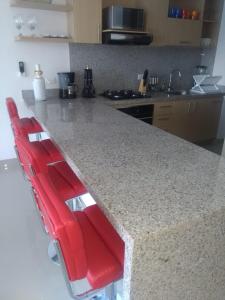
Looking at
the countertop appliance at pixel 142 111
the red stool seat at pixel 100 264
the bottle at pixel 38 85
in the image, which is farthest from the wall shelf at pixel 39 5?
the red stool seat at pixel 100 264

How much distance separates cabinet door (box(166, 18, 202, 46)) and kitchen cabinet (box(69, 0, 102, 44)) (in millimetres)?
982

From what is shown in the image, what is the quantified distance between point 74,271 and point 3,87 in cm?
246

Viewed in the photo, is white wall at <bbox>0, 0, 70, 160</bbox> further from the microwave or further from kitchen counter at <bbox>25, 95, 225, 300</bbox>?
kitchen counter at <bbox>25, 95, 225, 300</bbox>

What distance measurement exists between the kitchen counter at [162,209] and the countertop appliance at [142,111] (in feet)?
5.08

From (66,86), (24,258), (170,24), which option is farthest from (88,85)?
(24,258)

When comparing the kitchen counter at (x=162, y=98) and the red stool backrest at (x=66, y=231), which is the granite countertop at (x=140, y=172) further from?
the kitchen counter at (x=162, y=98)

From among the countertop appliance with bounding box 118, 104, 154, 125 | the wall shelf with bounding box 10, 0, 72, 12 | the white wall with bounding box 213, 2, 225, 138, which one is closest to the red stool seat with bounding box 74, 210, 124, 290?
the countertop appliance with bounding box 118, 104, 154, 125

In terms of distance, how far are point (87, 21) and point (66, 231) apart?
94.5 inches

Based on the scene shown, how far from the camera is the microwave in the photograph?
2553mm

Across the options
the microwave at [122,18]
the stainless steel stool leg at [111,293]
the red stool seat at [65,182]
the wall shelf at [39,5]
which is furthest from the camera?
the microwave at [122,18]

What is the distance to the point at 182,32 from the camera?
3.09 metres

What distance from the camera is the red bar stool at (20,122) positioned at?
1617 mm

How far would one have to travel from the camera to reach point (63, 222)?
0.67 metres

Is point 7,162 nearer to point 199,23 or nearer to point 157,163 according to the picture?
point 157,163
